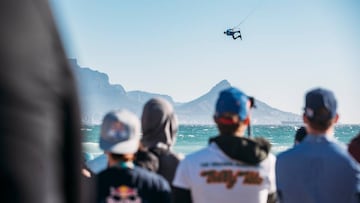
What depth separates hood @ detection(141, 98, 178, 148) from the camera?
381 cm

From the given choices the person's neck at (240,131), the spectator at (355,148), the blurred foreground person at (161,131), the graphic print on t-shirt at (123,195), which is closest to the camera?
the graphic print on t-shirt at (123,195)

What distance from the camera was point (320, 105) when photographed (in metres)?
3.30

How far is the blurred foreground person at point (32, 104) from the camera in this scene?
680mm

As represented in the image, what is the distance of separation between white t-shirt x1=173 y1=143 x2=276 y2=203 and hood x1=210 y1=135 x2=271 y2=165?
0.03m

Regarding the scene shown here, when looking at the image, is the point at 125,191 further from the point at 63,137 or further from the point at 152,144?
the point at 63,137

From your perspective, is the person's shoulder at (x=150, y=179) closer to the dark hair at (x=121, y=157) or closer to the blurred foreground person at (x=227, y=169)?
the dark hair at (x=121, y=157)

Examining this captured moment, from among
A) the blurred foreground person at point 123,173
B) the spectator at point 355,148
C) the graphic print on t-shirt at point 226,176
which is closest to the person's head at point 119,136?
the blurred foreground person at point 123,173

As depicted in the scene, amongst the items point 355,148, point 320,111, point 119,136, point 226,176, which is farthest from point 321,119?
point 119,136

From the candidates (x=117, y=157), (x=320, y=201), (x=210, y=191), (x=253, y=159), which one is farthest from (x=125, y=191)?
A: (x=320, y=201)

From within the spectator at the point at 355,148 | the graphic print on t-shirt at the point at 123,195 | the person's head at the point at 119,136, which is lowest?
the graphic print on t-shirt at the point at 123,195

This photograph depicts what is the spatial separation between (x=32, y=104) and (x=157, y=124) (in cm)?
313

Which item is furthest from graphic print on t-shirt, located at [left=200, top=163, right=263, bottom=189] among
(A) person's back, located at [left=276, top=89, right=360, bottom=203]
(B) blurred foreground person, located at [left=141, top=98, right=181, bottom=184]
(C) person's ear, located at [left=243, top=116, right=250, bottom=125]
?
(B) blurred foreground person, located at [left=141, top=98, right=181, bottom=184]

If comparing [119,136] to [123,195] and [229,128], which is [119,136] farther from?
[229,128]

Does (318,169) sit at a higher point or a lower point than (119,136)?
lower
